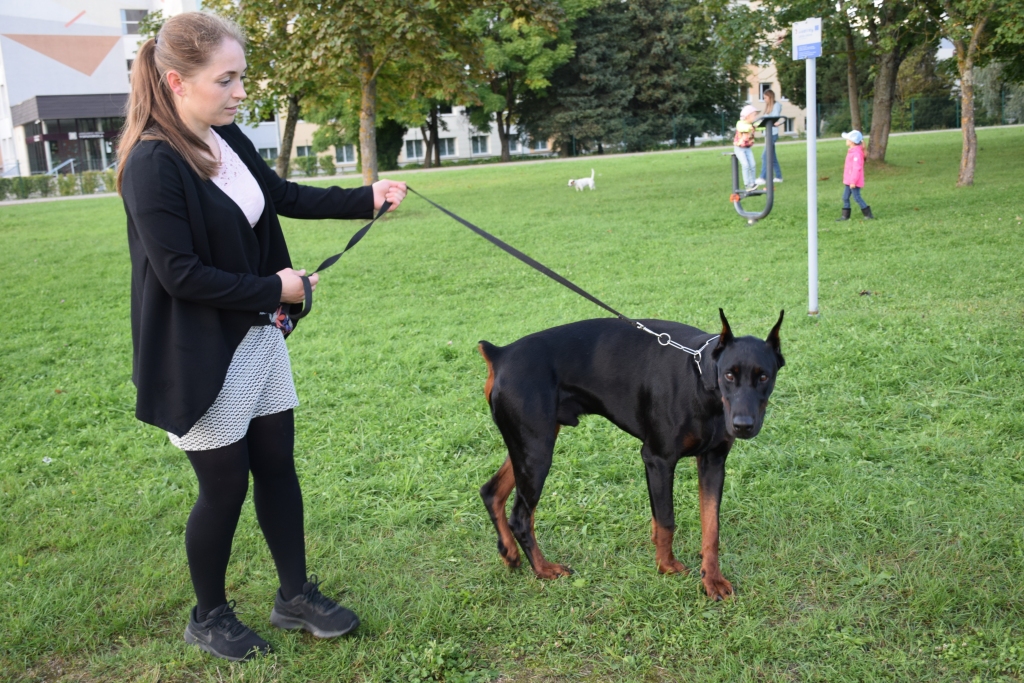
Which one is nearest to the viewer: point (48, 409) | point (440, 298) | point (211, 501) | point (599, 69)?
point (211, 501)

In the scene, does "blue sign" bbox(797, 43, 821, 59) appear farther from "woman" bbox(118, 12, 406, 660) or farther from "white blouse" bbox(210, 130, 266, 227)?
"white blouse" bbox(210, 130, 266, 227)

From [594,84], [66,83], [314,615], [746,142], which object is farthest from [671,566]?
[66,83]

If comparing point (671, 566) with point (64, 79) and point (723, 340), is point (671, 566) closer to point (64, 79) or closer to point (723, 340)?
point (723, 340)

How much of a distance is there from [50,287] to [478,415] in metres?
8.36

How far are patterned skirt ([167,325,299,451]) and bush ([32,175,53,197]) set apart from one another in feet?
116

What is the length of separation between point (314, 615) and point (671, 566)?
139cm

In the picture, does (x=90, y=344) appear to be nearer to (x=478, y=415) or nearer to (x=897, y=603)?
(x=478, y=415)

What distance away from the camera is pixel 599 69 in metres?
46.0

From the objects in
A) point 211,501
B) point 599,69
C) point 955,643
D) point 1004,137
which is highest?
point 599,69

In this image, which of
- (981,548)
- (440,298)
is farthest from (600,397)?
(440,298)

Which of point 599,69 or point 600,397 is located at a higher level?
point 599,69

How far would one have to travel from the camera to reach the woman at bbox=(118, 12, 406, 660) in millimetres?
2395

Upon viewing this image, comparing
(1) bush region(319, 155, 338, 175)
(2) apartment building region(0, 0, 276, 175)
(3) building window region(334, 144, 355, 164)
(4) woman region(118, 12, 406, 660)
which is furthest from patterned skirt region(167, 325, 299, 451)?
(3) building window region(334, 144, 355, 164)

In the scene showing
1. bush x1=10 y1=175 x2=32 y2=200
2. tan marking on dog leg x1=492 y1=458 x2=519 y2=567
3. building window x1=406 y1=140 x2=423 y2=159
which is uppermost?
building window x1=406 y1=140 x2=423 y2=159
